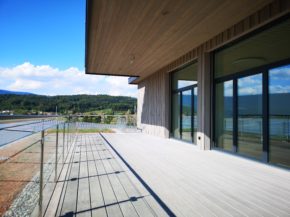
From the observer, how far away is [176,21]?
4641mm

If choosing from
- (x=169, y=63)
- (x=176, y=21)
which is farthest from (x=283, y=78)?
(x=169, y=63)

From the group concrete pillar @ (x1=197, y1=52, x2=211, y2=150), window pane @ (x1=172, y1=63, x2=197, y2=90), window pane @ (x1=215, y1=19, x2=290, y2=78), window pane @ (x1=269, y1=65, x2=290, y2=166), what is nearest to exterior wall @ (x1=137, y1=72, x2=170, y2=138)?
window pane @ (x1=172, y1=63, x2=197, y2=90)

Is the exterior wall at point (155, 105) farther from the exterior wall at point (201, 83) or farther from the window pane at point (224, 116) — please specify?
the window pane at point (224, 116)

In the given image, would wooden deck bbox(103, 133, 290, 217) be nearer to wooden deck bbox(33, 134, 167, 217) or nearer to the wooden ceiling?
wooden deck bbox(33, 134, 167, 217)

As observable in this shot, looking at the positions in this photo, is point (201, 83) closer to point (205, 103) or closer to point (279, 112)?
point (205, 103)

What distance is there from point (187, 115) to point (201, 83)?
5.58ft

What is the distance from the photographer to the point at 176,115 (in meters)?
8.47

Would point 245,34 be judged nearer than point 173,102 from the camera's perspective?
Yes

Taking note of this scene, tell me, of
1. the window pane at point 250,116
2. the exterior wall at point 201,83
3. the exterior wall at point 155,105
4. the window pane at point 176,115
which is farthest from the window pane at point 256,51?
the exterior wall at point 155,105

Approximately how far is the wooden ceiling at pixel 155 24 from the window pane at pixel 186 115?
1.38 metres

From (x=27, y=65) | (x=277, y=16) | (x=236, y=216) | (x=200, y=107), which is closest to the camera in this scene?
(x=236, y=216)

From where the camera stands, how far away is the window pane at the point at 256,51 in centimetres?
395

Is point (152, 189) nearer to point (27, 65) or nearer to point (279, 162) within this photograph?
point (279, 162)

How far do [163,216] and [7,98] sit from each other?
6027 millimetres
